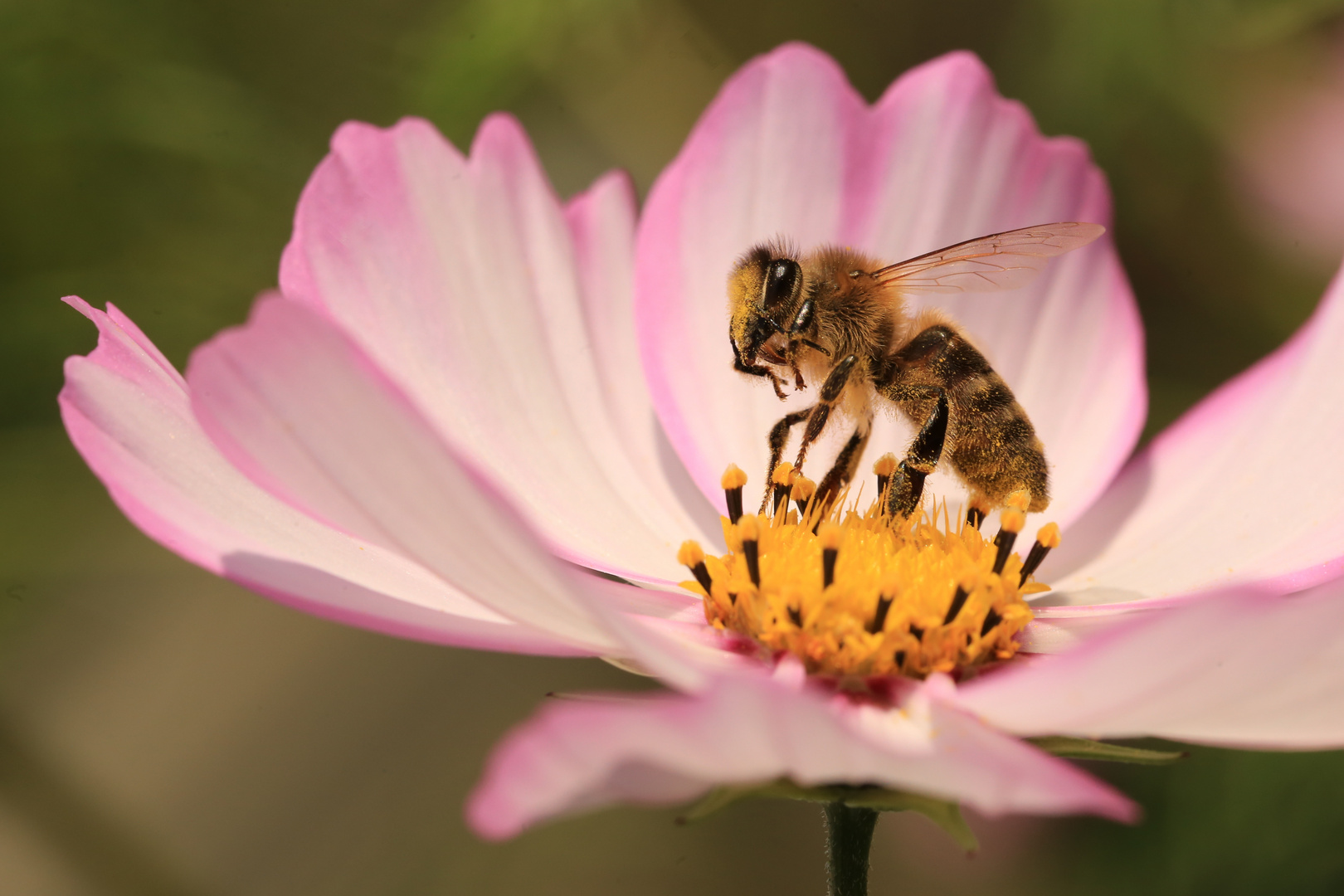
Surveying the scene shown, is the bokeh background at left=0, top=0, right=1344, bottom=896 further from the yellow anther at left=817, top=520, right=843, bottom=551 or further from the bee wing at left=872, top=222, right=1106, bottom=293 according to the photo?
the yellow anther at left=817, top=520, right=843, bottom=551

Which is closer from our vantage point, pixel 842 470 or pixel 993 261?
pixel 842 470

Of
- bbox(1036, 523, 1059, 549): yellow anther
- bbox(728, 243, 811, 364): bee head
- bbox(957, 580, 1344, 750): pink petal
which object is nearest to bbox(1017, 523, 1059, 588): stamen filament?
bbox(1036, 523, 1059, 549): yellow anther

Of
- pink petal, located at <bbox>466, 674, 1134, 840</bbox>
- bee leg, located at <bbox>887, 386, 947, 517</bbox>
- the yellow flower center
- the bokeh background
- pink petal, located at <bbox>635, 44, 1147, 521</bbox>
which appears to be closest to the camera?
pink petal, located at <bbox>466, 674, 1134, 840</bbox>

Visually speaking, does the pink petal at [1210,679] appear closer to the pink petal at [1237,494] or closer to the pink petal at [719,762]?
the pink petal at [719,762]

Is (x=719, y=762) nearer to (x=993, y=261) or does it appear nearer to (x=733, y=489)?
(x=733, y=489)

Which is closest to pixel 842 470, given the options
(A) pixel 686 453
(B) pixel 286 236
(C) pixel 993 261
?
(A) pixel 686 453
